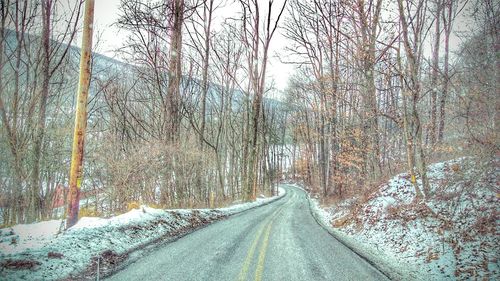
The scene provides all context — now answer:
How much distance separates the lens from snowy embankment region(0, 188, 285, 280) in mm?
4230

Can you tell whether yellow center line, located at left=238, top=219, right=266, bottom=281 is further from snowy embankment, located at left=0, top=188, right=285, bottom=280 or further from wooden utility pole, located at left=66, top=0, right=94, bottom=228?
wooden utility pole, located at left=66, top=0, right=94, bottom=228

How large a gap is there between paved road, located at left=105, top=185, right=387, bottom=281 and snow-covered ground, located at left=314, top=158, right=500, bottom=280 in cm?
126

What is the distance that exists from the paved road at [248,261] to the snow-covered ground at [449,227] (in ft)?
4.14

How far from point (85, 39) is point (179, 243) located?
5.84m

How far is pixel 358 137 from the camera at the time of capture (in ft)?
46.8

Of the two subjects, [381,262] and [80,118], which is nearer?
[381,262]

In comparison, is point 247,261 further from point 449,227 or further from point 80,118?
point 80,118

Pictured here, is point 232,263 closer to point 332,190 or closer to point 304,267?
point 304,267

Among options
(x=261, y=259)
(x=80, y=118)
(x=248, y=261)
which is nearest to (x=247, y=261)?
(x=248, y=261)

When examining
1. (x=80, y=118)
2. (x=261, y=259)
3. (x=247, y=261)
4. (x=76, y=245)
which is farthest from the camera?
(x=80, y=118)

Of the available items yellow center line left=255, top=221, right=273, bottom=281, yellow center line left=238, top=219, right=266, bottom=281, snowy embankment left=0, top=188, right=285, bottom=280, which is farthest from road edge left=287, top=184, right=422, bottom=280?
snowy embankment left=0, top=188, right=285, bottom=280

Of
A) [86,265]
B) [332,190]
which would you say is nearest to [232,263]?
[86,265]

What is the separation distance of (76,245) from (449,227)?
819 centimetres

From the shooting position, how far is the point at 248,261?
5605 millimetres
